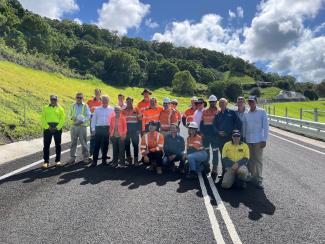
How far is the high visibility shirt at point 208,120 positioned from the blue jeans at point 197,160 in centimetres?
61

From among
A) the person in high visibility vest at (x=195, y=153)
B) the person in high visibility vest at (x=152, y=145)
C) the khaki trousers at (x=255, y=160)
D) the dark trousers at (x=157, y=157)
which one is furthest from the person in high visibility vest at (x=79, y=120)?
the khaki trousers at (x=255, y=160)

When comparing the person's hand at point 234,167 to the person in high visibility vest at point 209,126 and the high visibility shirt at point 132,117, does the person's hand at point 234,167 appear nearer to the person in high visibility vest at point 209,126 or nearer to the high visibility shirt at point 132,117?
the person in high visibility vest at point 209,126

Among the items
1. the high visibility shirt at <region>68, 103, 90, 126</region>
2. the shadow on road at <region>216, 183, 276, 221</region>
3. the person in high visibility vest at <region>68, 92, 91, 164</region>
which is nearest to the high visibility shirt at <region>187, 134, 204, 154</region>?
the shadow on road at <region>216, 183, 276, 221</region>

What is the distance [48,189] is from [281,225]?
191 inches

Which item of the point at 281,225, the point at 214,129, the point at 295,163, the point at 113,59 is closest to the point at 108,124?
the point at 214,129

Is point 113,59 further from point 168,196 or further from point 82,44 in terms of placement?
point 168,196

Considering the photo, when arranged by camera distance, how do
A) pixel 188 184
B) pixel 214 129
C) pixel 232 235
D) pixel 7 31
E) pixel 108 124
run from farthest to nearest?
1. pixel 7 31
2. pixel 108 124
3. pixel 214 129
4. pixel 188 184
5. pixel 232 235

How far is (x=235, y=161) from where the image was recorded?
9562 mm

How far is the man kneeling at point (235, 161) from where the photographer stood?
9188mm

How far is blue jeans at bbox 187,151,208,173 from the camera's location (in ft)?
34.6

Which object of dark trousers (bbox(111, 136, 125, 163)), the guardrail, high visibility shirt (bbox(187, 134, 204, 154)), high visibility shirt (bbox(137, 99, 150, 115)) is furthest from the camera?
the guardrail

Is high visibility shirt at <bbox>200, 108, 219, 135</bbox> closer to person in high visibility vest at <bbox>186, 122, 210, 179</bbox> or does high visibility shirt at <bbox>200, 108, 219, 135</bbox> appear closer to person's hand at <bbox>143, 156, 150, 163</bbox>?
person in high visibility vest at <bbox>186, 122, 210, 179</bbox>

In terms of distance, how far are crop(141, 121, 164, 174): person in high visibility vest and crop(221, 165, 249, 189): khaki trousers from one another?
2.38 m

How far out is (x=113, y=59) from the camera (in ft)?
390
